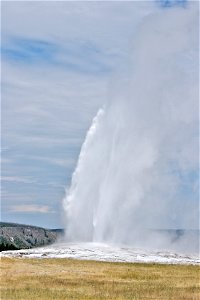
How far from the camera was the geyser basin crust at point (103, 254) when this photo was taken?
56.8m

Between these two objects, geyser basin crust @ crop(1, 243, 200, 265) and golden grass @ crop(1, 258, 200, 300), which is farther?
geyser basin crust @ crop(1, 243, 200, 265)

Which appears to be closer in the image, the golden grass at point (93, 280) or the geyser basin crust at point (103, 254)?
the golden grass at point (93, 280)

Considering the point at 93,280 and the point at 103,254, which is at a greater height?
the point at 103,254

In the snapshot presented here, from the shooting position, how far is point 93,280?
3978 centimetres

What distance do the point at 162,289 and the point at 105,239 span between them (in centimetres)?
3578

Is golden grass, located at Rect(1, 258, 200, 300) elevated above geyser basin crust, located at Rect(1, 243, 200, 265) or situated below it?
below

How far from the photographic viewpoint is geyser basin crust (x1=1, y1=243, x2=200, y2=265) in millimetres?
56750

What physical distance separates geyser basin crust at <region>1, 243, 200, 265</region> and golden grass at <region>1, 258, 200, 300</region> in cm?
385

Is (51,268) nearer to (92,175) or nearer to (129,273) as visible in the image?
(129,273)

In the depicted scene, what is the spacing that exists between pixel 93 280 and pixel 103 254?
19.2m

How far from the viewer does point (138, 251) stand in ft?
209

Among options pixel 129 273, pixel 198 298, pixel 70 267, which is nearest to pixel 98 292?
pixel 198 298

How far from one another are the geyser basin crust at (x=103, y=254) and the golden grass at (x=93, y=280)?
12.6ft

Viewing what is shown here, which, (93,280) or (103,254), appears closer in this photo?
(93,280)
